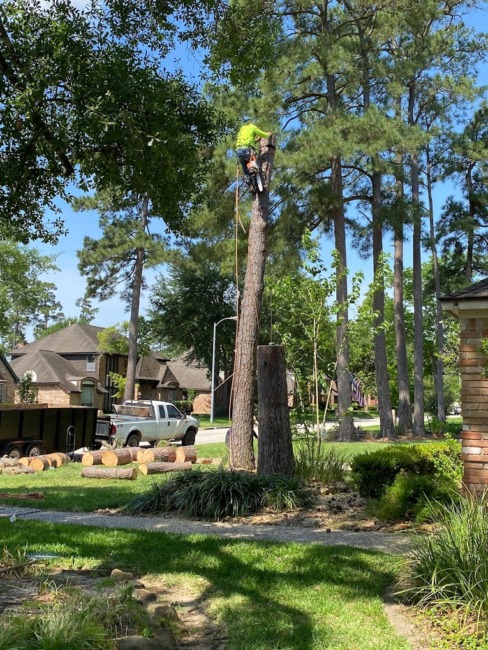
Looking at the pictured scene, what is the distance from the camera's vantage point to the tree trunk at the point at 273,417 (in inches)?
388

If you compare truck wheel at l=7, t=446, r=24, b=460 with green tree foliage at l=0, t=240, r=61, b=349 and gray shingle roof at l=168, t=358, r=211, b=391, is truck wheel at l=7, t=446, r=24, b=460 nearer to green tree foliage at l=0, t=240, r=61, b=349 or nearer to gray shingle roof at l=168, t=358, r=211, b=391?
green tree foliage at l=0, t=240, r=61, b=349

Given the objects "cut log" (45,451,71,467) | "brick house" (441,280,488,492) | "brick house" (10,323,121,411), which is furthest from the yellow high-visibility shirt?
"brick house" (10,323,121,411)

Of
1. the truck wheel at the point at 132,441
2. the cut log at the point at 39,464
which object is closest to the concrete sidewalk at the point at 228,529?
the cut log at the point at 39,464

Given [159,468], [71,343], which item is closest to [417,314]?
[159,468]

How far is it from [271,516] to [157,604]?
13.9 ft

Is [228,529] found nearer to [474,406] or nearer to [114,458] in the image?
[474,406]

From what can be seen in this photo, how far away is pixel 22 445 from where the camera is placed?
16.5 meters

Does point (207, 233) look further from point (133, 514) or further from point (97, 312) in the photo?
point (97, 312)

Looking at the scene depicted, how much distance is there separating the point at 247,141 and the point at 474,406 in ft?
20.1

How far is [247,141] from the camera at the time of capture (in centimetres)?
1136

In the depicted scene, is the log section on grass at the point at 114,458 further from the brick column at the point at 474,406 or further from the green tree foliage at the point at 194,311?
the green tree foliage at the point at 194,311

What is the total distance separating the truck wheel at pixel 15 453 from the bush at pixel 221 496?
8157 mm

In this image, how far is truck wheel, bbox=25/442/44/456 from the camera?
55.1ft

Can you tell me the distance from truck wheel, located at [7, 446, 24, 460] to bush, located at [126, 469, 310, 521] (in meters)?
8.16
